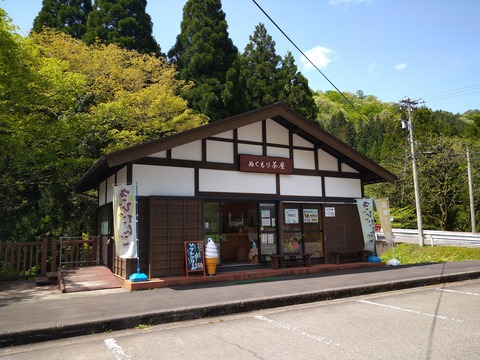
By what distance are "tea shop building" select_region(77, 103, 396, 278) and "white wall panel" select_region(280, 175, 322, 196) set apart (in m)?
0.03

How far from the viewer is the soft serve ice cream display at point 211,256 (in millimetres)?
9125

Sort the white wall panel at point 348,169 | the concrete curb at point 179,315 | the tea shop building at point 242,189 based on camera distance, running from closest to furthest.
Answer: the concrete curb at point 179,315, the tea shop building at point 242,189, the white wall panel at point 348,169

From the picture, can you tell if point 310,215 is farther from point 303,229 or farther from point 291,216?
point 291,216

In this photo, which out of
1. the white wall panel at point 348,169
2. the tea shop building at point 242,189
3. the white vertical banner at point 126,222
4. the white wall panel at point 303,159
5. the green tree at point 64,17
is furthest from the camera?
the green tree at point 64,17

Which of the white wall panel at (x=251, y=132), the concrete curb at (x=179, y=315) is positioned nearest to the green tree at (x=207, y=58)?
the white wall panel at (x=251, y=132)

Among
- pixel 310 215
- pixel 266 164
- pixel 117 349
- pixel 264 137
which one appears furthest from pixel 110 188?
pixel 117 349

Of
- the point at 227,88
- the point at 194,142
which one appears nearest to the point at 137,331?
the point at 194,142

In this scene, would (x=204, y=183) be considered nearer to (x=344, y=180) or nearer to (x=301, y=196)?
(x=301, y=196)

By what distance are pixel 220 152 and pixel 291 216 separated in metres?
3.10

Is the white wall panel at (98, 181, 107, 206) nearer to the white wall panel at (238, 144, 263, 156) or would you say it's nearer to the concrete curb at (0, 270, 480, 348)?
the white wall panel at (238, 144, 263, 156)

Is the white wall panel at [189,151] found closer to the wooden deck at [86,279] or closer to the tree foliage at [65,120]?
the wooden deck at [86,279]

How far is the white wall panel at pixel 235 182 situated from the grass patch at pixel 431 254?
10.7m

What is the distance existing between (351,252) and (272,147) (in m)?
4.45

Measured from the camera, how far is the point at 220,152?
10.2 meters
